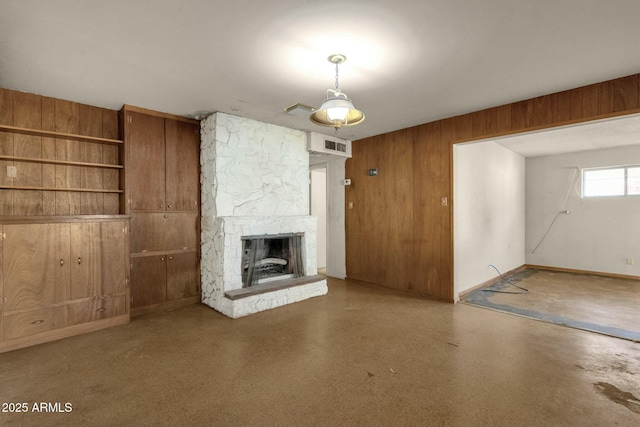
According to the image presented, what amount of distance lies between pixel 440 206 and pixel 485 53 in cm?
223

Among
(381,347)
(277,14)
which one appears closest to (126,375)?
(381,347)

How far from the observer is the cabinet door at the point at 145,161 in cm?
360

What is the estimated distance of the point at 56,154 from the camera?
132 inches

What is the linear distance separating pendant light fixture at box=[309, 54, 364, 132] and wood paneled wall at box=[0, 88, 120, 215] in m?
2.95

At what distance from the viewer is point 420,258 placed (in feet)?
14.6

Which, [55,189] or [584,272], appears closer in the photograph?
[55,189]

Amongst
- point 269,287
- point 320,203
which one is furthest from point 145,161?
point 320,203

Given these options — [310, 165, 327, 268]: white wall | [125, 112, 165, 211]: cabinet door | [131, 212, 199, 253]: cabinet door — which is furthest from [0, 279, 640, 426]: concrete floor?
[310, 165, 327, 268]: white wall

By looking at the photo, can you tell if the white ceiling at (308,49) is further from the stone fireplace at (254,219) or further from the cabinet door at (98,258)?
the cabinet door at (98,258)

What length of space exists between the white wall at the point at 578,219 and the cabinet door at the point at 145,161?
24.7 feet

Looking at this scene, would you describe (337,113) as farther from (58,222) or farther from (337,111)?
(58,222)

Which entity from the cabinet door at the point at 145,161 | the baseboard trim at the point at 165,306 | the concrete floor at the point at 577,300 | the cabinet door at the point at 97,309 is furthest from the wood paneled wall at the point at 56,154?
the concrete floor at the point at 577,300

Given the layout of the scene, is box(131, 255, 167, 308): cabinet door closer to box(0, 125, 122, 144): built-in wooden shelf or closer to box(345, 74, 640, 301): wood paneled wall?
box(0, 125, 122, 144): built-in wooden shelf

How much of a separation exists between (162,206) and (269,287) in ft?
5.73
